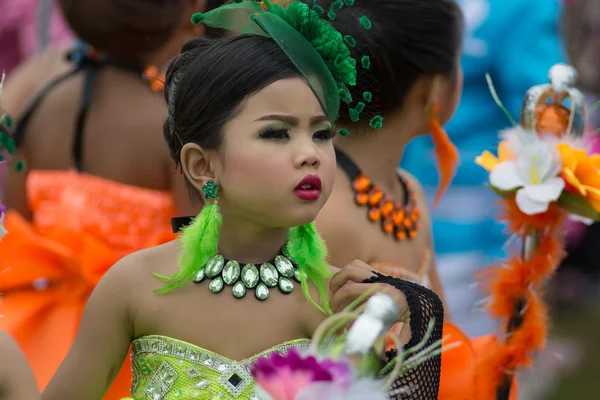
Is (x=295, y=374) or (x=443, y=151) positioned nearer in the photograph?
(x=295, y=374)

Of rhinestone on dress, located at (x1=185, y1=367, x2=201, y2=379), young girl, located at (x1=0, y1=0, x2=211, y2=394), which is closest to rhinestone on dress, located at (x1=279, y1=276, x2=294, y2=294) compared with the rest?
rhinestone on dress, located at (x1=185, y1=367, x2=201, y2=379)

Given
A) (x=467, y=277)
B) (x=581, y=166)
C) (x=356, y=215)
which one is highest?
(x=581, y=166)

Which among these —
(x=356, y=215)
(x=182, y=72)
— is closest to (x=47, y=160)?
(x=356, y=215)

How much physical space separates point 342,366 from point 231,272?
1.46 ft

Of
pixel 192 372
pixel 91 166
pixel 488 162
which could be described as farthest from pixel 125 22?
pixel 192 372

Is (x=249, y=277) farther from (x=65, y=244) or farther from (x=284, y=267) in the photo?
(x=65, y=244)

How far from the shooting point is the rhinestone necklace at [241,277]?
1.84 m

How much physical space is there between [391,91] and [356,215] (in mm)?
321

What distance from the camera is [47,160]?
330 centimetres

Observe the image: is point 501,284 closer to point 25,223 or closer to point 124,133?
point 124,133

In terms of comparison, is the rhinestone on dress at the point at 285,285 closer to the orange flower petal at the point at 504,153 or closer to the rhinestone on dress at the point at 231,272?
the rhinestone on dress at the point at 231,272

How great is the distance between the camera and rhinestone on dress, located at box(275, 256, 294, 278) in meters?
1.86

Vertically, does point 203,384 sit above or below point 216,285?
below

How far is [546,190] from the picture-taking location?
7.68 ft
